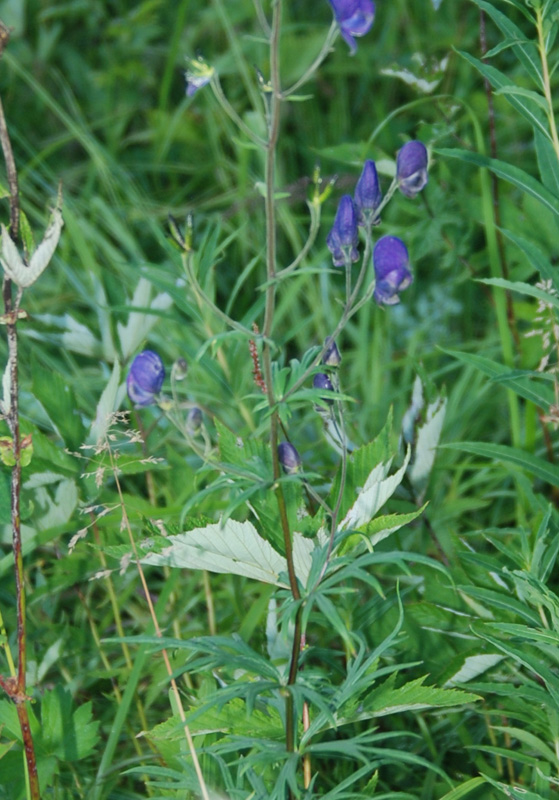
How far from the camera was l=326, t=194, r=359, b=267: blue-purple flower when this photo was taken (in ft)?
2.85

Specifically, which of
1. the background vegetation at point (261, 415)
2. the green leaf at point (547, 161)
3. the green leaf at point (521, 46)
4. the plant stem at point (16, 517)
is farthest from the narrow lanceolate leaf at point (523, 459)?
the plant stem at point (16, 517)

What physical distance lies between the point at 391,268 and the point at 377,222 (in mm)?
68

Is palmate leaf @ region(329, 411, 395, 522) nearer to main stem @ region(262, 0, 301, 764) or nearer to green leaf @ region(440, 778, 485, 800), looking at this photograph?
main stem @ region(262, 0, 301, 764)

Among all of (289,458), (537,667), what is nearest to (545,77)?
(289,458)

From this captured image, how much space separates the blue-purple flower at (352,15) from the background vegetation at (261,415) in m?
0.07

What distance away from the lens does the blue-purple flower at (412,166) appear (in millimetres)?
879

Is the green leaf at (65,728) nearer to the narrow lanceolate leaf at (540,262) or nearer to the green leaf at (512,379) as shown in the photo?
the green leaf at (512,379)

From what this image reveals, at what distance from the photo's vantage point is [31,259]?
2.93 ft

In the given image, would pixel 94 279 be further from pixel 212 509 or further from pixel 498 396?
pixel 498 396

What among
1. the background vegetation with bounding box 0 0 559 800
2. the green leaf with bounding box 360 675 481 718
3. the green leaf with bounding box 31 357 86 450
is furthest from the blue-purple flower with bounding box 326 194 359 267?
the green leaf with bounding box 31 357 86 450

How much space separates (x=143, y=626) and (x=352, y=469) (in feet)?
2.05

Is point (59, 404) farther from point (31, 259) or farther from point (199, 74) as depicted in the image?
point (199, 74)

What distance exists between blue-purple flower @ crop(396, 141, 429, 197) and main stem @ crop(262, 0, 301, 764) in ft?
0.44

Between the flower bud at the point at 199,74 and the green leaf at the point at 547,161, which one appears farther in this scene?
the green leaf at the point at 547,161
